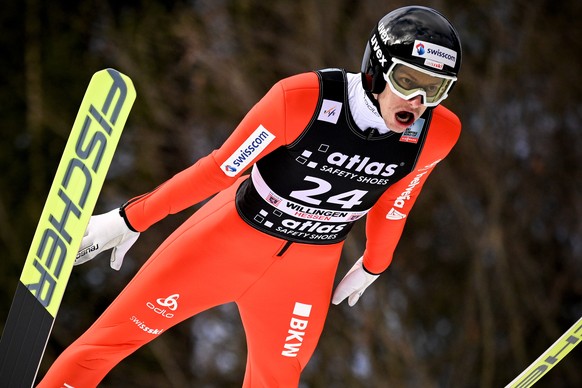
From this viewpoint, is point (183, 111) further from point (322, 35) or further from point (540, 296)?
point (540, 296)

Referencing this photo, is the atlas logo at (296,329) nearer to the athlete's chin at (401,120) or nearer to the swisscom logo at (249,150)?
the swisscom logo at (249,150)

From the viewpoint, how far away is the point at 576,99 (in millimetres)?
6633

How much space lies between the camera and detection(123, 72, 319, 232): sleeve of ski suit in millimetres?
2889

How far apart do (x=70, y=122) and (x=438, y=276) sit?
2656mm

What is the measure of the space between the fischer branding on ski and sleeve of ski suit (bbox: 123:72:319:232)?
348 millimetres

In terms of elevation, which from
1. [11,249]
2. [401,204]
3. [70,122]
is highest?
[401,204]

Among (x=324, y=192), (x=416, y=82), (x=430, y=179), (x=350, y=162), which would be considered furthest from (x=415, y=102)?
(x=430, y=179)

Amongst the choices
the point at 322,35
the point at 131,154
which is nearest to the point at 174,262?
the point at 322,35

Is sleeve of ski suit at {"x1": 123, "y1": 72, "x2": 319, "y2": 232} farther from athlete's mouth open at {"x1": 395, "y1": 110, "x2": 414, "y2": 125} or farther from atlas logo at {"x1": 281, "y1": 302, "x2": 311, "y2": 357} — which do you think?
atlas logo at {"x1": 281, "y1": 302, "x2": 311, "y2": 357}

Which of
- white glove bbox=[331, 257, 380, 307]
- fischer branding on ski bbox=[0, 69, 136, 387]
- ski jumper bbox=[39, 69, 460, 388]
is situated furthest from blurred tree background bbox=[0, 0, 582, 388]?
fischer branding on ski bbox=[0, 69, 136, 387]

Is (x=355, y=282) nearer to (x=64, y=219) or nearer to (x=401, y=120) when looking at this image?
(x=401, y=120)

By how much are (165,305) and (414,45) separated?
0.98m

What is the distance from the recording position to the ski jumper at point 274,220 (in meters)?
2.93

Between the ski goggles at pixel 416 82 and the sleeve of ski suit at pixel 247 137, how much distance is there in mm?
220
